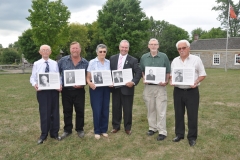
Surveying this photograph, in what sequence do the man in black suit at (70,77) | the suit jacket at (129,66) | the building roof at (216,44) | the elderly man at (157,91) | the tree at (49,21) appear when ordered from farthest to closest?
the building roof at (216,44), the tree at (49,21), the suit jacket at (129,66), the elderly man at (157,91), the man in black suit at (70,77)

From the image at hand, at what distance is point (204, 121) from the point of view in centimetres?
670

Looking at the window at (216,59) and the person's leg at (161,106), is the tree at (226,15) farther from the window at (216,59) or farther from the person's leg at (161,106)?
the person's leg at (161,106)

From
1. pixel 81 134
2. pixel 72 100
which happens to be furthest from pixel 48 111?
pixel 81 134


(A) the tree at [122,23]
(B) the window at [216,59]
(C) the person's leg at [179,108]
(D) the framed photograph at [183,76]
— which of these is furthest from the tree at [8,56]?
(D) the framed photograph at [183,76]

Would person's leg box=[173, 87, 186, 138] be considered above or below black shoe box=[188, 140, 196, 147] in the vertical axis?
above

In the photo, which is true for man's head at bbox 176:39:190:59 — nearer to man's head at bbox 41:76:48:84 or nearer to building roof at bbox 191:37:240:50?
man's head at bbox 41:76:48:84

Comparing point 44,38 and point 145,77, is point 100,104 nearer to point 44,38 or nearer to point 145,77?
point 145,77

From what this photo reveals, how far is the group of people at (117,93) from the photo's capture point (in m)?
4.77

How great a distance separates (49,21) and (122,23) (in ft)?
37.9

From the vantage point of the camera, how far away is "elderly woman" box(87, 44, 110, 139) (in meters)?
5.10

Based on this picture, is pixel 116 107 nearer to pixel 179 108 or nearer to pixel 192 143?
pixel 179 108

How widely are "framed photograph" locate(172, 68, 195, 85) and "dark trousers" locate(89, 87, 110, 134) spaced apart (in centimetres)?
163

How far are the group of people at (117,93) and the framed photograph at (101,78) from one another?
0.03 m

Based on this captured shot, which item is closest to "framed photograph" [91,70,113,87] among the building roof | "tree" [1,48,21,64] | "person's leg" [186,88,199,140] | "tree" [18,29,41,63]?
"person's leg" [186,88,199,140]
